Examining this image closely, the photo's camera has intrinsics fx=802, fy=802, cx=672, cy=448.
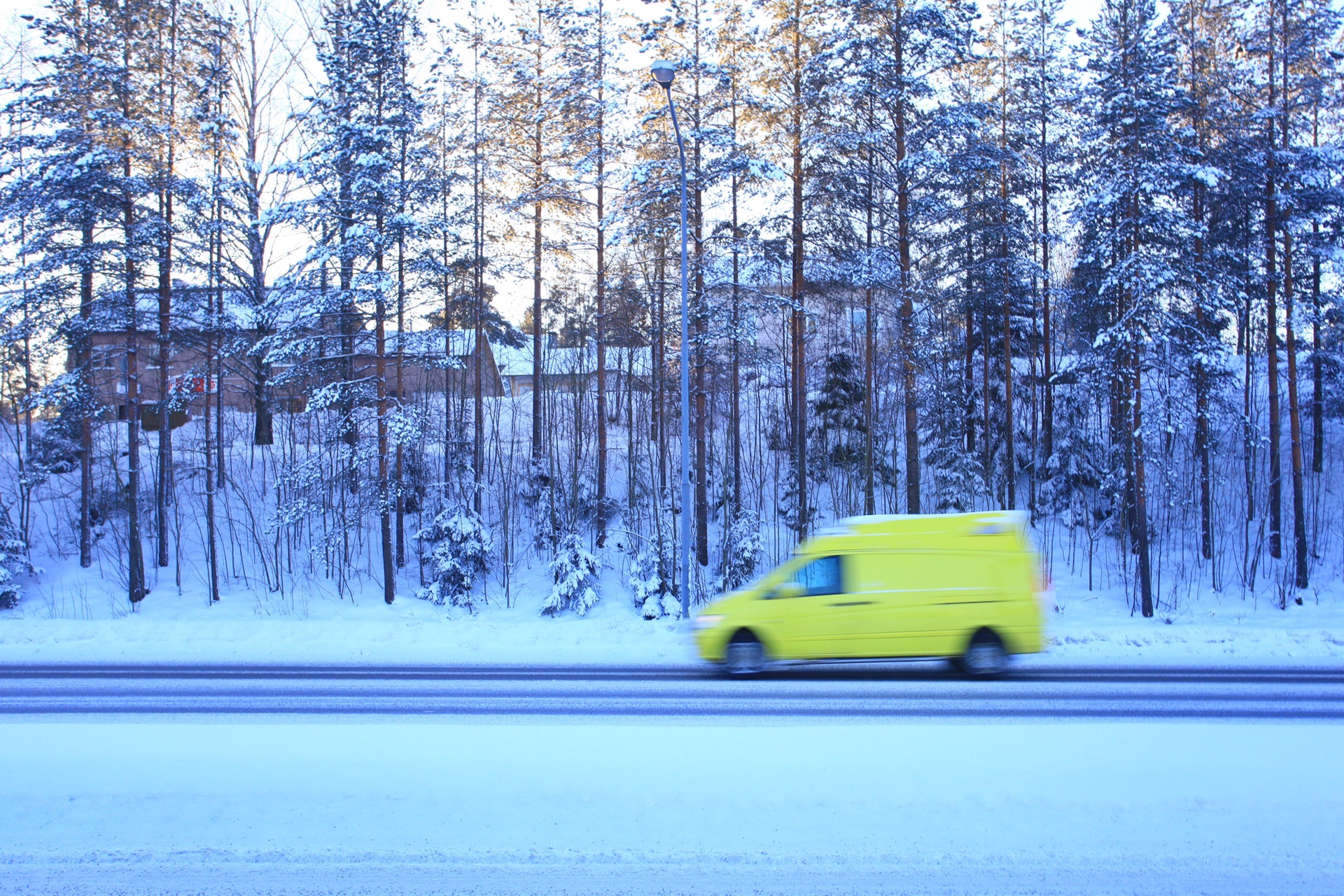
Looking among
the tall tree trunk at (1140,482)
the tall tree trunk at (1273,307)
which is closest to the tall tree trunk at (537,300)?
the tall tree trunk at (1140,482)

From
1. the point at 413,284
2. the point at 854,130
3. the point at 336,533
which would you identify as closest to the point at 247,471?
the point at 336,533

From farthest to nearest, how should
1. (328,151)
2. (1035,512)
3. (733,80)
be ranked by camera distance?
1. (1035,512)
2. (733,80)
3. (328,151)

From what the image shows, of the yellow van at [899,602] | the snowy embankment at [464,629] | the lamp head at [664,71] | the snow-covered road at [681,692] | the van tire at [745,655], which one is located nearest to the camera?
the snow-covered road at [681,692]

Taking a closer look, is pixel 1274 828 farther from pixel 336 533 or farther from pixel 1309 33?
pixel 1309 33

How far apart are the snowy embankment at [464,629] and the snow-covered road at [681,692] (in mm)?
1186

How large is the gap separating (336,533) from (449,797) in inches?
662

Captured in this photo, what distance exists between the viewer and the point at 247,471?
1120 inches

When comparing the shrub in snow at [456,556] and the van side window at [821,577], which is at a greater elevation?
the van side window at [821,577]

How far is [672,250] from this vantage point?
915 inches

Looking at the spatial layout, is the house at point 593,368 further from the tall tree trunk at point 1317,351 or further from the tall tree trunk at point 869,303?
the tall tree trunk at point 1317,351

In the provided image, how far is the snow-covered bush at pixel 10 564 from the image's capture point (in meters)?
20.2

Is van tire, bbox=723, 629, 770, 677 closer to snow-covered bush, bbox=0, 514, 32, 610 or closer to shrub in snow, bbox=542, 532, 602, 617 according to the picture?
shrub in snow, bbox=542, 532, 602, 617

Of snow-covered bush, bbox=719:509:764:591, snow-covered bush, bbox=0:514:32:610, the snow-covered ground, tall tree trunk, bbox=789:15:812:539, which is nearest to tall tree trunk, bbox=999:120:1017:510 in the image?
tall tree trunk, bbox=789:15:812:539

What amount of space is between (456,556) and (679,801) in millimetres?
15632
